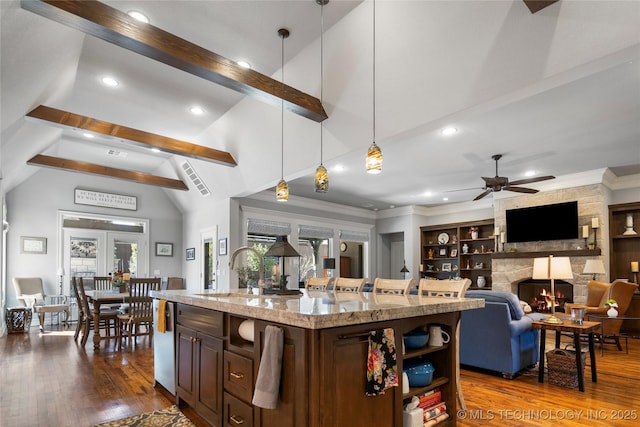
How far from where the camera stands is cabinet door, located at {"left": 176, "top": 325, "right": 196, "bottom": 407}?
9.51 ft

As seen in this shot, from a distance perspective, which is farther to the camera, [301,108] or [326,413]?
[301,108]

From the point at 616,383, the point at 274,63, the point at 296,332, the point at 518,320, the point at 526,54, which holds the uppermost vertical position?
the point at 274,63

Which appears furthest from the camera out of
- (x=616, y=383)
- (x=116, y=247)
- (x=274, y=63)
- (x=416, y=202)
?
(x=416, y=202)

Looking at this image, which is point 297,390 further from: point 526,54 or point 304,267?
point 304,267

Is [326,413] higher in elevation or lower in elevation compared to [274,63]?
lower

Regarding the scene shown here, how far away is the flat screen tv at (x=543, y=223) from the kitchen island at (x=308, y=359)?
231 inches

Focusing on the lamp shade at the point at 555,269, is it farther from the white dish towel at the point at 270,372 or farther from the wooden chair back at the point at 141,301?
the wooden chair back at the point at 141,301

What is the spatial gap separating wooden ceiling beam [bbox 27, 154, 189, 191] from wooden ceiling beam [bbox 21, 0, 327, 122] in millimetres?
4427

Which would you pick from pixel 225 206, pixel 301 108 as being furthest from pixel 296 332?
pixel 225 206

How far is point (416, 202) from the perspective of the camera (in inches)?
383

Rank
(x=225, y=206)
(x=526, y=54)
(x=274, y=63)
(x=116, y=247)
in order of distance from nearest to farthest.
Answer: (x=526, y=54), (x=274, y=63), (x=225, y=206), (x=116, y=247)

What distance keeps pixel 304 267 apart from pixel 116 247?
4403mm

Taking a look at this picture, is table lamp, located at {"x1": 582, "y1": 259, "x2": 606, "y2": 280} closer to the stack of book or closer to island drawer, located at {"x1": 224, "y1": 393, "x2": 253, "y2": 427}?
the stack of book

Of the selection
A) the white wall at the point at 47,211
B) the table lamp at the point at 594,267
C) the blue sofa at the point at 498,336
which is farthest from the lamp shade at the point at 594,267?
the white wall at the point at 47,211
